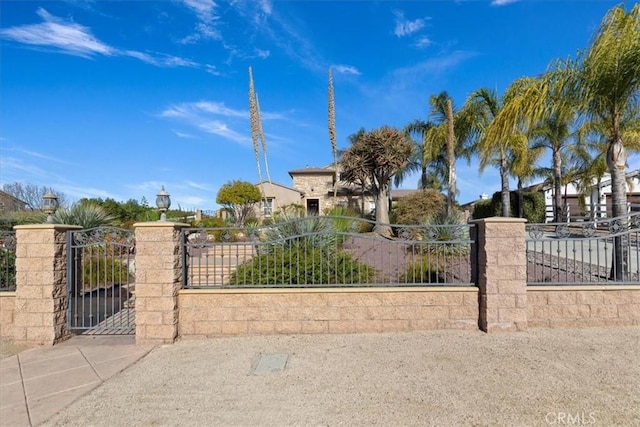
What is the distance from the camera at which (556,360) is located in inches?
158

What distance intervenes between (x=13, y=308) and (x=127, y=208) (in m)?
20.2

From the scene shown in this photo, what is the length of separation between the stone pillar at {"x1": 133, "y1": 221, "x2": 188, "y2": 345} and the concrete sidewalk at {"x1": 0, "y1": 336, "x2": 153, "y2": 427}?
0.88 ft

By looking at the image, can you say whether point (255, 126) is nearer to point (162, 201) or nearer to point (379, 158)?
point (379, 158)

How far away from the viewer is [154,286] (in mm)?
4777

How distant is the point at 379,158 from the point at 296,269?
47.7 feet

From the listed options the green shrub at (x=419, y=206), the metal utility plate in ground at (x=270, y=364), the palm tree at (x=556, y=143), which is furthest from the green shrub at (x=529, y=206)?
the metal utility plate in ground at (x=270, y=364)

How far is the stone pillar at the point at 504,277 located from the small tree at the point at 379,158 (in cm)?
1378

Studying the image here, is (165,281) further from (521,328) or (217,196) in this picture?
(217,196)

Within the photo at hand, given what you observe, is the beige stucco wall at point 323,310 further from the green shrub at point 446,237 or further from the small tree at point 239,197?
the small tree at point 239,197

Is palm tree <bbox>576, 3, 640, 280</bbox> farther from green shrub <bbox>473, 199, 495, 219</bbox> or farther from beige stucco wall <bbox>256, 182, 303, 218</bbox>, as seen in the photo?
beige stucco wall <bbox>256, 182, 303, 218</bbox>

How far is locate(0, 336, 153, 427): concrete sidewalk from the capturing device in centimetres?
317

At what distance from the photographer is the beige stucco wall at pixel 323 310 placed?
4.99 meters

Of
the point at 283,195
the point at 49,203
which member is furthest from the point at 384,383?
the point at 283,195

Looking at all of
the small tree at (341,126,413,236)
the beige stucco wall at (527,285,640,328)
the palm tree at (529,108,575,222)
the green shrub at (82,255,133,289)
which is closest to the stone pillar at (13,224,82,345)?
the green shrub at (82,255,133,289)
